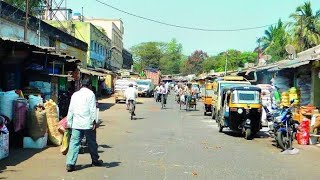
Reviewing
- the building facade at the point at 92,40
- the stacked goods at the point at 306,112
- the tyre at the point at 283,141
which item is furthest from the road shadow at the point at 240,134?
the building facade at the point at 92,40

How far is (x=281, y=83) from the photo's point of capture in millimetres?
23641

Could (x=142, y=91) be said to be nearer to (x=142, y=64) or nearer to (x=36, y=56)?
(x=36, y=56)

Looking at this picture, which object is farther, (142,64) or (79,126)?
(142,64)

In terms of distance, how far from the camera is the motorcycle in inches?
530

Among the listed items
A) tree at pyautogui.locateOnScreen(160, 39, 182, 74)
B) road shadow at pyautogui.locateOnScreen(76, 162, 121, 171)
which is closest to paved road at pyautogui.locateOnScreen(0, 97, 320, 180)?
road shadow at pyautogui.locateOnScreen(76, 162, 121, 171)

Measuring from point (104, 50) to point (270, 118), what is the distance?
5219cm

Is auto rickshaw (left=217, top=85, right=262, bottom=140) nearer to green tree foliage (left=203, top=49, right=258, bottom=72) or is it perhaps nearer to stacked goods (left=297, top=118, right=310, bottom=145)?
stacked goods (left=297, top=118, right=310, bottom=145)

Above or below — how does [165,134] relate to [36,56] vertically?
below

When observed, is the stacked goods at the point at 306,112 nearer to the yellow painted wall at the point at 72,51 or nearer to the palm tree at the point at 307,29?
the yellow painted wall at the point at 72,51

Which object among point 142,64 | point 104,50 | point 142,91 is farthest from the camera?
point 142,64

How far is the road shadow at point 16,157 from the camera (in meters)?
9.51

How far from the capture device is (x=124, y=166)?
983 centimetres

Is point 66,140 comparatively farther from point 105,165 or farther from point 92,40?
point 92,40

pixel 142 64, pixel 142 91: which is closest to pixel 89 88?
pixel 142 91
